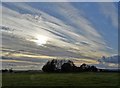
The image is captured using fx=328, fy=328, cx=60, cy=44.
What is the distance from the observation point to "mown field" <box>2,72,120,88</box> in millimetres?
19141

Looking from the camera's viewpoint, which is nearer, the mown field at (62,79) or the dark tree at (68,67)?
the dark tree at (68,67)

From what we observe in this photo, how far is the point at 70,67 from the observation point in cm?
1891

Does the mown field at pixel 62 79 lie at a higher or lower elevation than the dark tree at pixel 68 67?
lower

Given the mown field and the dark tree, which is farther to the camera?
the mown field

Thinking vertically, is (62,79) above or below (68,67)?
below

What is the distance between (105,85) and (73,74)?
2011 millimetres

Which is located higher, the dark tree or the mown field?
the dark tree

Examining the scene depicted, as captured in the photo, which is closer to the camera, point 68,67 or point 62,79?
point 68,67

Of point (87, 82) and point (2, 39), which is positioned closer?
point (2, 39)

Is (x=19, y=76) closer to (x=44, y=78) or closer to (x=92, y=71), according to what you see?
(x=44, y=78)

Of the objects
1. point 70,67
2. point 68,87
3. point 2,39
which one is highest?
point 2,39

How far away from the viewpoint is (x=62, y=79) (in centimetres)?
1955

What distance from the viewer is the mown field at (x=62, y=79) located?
19.1 m

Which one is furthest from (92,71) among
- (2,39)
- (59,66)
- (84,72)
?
(2,39)
